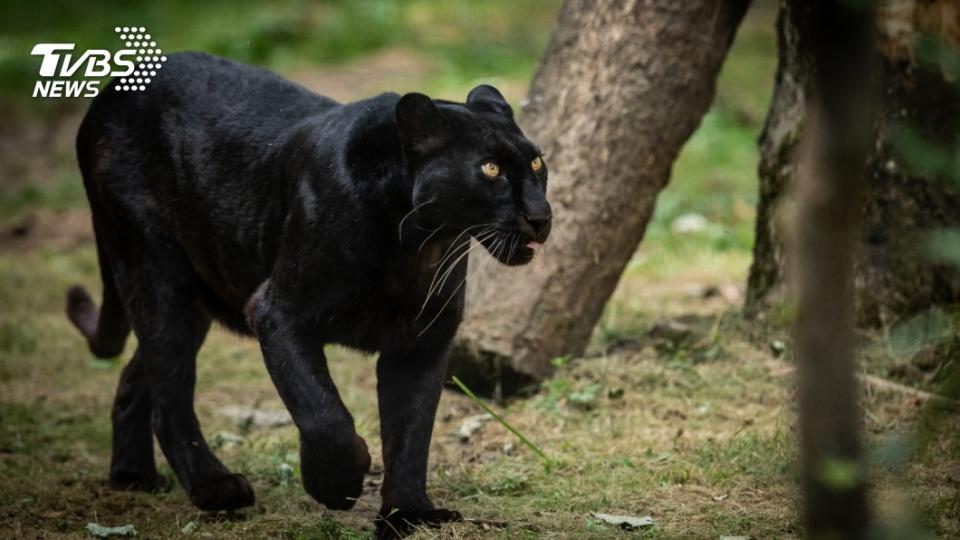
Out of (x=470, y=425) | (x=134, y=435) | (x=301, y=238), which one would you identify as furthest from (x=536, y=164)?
(x=134, y=435)

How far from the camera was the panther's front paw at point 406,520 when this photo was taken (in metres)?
4.29

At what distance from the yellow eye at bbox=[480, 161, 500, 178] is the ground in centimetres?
119

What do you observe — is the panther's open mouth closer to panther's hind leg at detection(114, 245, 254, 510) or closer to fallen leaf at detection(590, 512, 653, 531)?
fallen leaf at detection(590, 512, 653, 531)

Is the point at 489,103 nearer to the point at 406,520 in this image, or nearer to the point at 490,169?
the point at 490,169

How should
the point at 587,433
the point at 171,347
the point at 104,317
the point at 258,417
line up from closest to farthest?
the point at 171,347
the point at 587,433
the point at 104,317
the point at 258,417

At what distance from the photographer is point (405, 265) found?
423 cm

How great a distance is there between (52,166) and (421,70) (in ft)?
13.7

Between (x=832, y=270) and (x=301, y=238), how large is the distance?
274cm

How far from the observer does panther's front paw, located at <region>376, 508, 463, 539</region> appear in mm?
4289

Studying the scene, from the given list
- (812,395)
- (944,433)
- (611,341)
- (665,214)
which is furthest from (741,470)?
(665,214)

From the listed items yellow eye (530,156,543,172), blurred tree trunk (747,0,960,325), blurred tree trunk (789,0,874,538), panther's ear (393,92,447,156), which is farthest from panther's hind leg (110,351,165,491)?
blurred tree trunk (789,0,874,538)

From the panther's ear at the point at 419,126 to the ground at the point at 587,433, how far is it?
A: 1.28 meters

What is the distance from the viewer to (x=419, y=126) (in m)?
4.09

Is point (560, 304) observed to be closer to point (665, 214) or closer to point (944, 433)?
point (944, 433)
